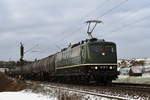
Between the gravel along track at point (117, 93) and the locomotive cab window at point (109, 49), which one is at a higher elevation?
the locomotive cab window at point (109, 49)

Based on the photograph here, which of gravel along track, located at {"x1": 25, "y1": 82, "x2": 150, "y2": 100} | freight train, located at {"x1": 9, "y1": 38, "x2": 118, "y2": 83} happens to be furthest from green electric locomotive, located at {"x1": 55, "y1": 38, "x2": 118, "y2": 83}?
gravel along track, located at {"x1": 25, "y1": 82, "x2": 150, "y2": 100}

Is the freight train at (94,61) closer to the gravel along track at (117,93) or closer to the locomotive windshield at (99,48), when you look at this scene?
the locomotive windshield at (99,48)

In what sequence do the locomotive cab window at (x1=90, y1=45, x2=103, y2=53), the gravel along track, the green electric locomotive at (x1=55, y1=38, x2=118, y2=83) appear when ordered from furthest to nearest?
the locomotive cab window at (x1=90, y1=45, x2=103, y2=53) → the green electric locomotive at (x1=55, y1=38, x2=118, y2=83) → the gravel along track

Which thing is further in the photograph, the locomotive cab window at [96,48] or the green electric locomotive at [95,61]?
the locomotive cab window at [96,48]

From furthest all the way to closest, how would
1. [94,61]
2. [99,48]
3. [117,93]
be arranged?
1. [99,48]
2. [94,61]
3. [117,93]

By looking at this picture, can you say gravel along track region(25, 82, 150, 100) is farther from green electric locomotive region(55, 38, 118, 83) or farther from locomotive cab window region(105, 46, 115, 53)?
locomotive cab window region(105, 46, 115, 53)

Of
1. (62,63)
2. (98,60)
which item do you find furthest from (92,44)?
(62,63)

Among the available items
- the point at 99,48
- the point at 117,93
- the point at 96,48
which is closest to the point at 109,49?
the point at 99,48

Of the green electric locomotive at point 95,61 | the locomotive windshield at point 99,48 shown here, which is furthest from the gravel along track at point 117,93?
the locomotive windshield at point 99,48

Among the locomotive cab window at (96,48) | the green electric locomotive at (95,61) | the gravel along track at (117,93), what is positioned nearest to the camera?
the gravel along track at (117,93)

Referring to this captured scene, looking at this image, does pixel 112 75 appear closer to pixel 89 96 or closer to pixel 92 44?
pixel 92 44

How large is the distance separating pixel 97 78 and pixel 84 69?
114 centimetres

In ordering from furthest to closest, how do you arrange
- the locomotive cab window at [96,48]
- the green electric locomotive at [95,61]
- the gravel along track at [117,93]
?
the locomotive cab window at [96,48], the green electric locomotive at [95,61], the gravel along track at [117,93]

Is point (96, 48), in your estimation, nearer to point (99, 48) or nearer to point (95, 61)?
point (99, 48)
